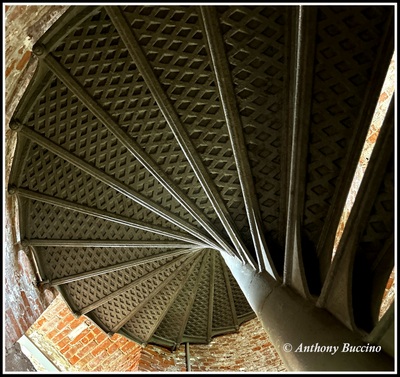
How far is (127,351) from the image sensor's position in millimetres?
7551

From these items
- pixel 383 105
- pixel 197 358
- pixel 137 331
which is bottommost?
pixel 197 358

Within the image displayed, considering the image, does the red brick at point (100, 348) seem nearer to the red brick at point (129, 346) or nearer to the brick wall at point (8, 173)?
the red brick at point (129, 346)

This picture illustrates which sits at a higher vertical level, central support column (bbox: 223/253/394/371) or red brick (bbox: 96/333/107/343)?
central support column (bbox: 223/253/394/371)

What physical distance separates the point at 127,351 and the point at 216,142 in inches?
177

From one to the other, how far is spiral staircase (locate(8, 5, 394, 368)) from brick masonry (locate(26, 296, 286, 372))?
1724 millimetres

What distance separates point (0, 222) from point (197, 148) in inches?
69.3

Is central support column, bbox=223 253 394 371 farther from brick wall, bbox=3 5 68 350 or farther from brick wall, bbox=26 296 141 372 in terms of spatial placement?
brick wall, bbox=26 296 141 372

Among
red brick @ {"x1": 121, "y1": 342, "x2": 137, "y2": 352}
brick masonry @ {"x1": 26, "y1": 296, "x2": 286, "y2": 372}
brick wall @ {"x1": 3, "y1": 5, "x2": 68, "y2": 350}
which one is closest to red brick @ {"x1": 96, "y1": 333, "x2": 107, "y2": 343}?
brick masonry @ {"x1": 26, "y1": 296, "x2": 286, "y2": 372}

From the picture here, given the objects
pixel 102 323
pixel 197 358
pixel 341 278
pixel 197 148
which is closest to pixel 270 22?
pixel 197 148

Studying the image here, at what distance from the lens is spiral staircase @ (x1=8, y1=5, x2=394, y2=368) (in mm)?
3127

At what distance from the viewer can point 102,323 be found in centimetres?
677

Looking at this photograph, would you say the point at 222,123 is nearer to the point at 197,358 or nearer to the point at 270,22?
the point at 270,22

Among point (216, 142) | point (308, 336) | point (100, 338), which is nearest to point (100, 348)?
point (100, 338)

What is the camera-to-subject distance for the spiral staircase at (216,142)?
313cm
